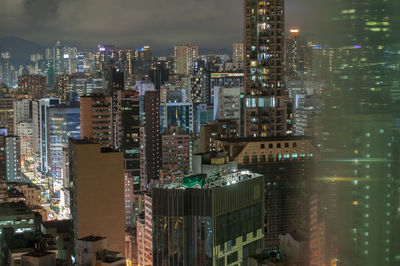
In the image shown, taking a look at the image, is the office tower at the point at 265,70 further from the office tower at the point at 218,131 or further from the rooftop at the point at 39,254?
the rooftop at the point at 39,254

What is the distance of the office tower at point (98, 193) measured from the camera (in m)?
5.76

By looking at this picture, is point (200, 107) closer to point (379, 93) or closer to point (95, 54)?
point (95, 54)

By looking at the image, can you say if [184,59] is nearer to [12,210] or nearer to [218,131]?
[218,131]

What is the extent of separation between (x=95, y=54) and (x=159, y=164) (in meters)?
7.29

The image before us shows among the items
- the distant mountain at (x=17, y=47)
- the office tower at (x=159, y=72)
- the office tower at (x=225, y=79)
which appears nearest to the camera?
the distant mountain at (x=17, y=47)

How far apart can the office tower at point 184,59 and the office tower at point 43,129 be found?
366 cm

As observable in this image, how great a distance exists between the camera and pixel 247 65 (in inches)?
328

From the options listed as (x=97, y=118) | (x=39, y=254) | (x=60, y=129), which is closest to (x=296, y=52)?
(x=39, y=254)

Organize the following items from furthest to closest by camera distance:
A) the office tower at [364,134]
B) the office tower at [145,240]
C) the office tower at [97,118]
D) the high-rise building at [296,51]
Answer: the office tower at [97,118]
the office tower at [145,240]
the high-rise building at [296,51]
the office tower at [364,134]

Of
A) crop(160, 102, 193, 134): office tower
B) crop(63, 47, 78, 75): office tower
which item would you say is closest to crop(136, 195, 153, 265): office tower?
crop(160, 102, 193, 134): office tower

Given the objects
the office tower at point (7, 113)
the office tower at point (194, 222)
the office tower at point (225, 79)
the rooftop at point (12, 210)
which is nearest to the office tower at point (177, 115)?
the office tower at point (225, 79)

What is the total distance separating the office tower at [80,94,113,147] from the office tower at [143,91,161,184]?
4.44 ft

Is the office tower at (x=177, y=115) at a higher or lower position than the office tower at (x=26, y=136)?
higher

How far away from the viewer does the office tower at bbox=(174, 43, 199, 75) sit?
16.3 metres
